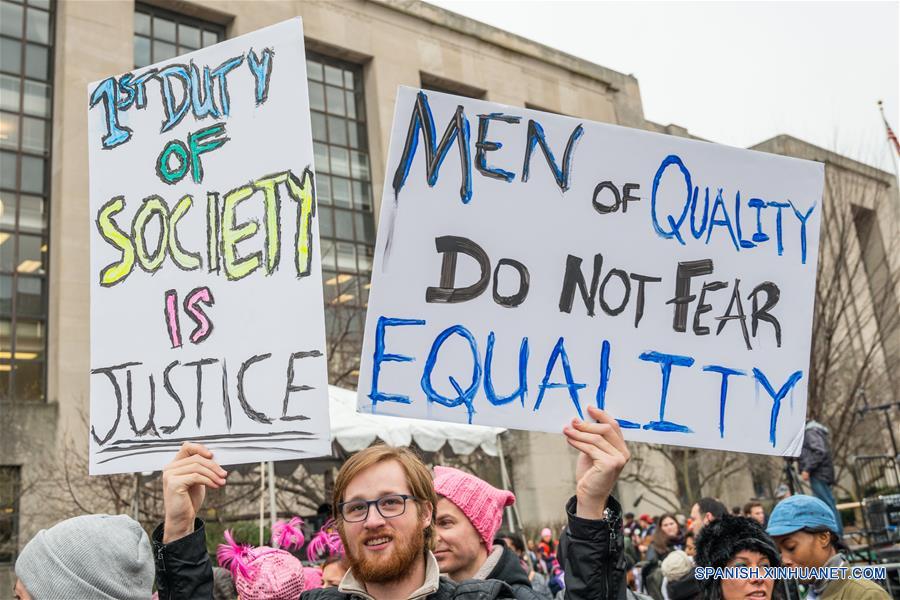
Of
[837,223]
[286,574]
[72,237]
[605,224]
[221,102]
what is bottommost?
[286,574]

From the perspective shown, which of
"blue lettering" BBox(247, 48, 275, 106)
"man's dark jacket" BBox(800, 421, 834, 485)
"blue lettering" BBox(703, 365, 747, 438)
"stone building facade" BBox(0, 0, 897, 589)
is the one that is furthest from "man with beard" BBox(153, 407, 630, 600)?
"stone building facade" BBox(0, 0, 897, 589)

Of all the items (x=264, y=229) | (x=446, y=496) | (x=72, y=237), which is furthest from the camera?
(x=72, y=237)

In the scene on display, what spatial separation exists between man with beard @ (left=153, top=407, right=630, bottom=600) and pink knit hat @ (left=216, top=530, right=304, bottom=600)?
1.01 m

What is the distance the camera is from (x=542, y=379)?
2.47m

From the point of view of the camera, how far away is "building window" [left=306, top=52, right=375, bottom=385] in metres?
25.3

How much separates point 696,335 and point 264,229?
57.6 inches

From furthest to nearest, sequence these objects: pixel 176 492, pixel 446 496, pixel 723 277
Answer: pixel 446 496
pixel 723 277
pixel 176 492

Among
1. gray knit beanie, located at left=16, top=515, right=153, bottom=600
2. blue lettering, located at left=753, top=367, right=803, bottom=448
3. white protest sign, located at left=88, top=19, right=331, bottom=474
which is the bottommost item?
gray knit beanie, located at left=16, top=515, right=153, bottom=600

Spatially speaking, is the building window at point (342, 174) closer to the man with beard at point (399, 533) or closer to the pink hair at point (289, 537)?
the pink hair at point (289, 537)

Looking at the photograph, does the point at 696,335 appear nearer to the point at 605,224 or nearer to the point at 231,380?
the point at 605,224

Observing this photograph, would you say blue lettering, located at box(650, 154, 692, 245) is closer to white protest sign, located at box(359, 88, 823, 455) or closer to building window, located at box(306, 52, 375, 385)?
white protest sign, located at box(359, 88, 823, 455)

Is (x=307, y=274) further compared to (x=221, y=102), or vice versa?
(x=221, y=102)

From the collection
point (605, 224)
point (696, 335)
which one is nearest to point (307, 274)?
point (605, 224)

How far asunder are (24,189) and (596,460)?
21773 mm
